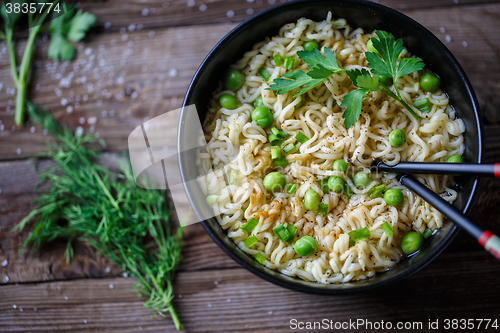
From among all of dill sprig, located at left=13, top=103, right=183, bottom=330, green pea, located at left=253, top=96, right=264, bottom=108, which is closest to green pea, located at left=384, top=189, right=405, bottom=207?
green pea, located at left=253, top=96, right=264, bottom=108

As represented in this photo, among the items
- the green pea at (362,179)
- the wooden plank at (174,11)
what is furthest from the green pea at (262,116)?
the wooden plank at (174,11)

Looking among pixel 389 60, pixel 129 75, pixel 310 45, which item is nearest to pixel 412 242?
pixel 389 60

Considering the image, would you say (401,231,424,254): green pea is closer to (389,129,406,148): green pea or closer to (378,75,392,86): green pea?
(389,129,406,148): green pea

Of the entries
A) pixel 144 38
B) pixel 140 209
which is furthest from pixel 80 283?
pixel 144 38

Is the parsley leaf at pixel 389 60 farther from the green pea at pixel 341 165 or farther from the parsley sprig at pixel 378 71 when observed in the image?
the green pea at pixel 341 165

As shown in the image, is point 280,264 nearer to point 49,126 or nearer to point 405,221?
point 405,221
